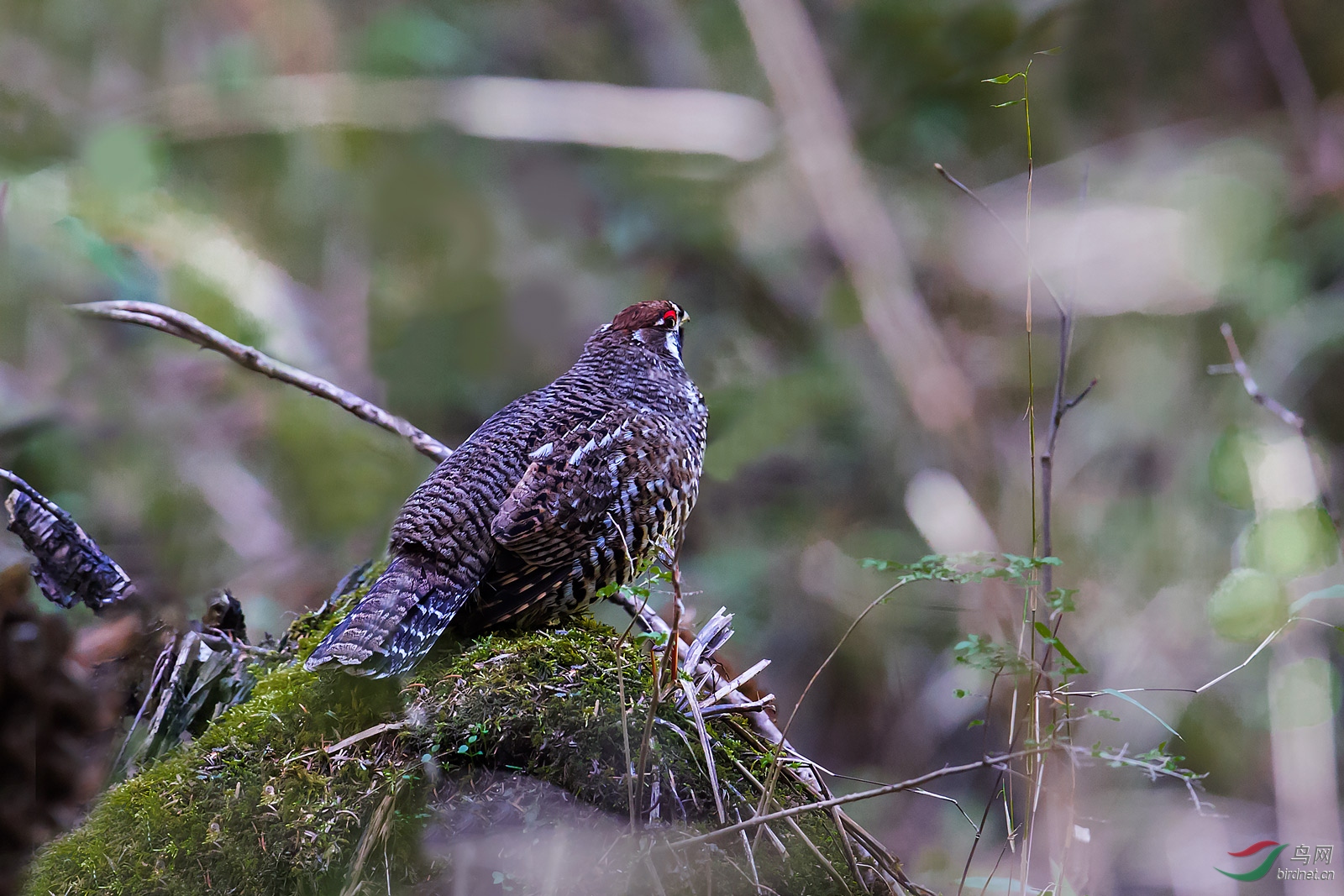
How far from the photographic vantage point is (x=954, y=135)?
21.7ft

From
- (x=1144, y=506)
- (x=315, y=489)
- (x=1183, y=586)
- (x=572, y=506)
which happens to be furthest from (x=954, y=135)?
(x=315, y=489)

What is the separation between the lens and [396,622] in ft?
9.48

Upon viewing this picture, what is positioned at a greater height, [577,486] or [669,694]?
→ [577,486]

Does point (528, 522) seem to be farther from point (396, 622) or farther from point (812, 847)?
point (812, 847)

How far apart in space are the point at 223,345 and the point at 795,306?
168 inches

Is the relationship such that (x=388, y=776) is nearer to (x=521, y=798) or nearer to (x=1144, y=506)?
(x=521, y=798)

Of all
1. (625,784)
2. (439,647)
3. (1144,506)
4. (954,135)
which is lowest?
(1144,506)

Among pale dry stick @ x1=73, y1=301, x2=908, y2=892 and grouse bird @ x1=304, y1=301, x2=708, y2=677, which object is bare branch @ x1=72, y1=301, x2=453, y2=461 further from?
grouse bird @ x1=304, y1=301, x2=708, y2=677

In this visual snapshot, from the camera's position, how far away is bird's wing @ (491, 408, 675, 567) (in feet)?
10.9

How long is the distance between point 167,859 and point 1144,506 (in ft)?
18.5

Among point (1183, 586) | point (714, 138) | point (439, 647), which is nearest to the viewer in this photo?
point (439, 647)
